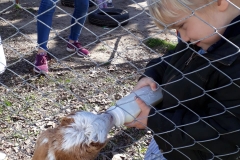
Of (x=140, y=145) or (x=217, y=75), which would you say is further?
(x=140, y=145)

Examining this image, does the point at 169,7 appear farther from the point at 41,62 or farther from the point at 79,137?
the point at 41,62

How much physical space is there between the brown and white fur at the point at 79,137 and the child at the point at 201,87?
0.18 metres

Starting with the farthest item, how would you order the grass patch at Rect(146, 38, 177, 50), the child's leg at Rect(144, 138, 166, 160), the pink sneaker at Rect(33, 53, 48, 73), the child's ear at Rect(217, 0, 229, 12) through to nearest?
the grass patch at Rect(146, 38, 177, 50) → the pink sneaker at Rect(33, 53, 48, 73) → the child's leg at Rect(144, 138, 166, 160) → the child's ear at Rect(217, 0, 229, 12)

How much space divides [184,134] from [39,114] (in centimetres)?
166

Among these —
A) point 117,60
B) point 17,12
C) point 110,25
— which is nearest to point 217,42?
point 117,60

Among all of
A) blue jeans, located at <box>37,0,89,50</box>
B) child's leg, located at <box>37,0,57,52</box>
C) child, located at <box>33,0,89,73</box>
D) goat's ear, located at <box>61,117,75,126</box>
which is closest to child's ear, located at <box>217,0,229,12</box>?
goat's ear, located at <box>61,117,75,126</box>

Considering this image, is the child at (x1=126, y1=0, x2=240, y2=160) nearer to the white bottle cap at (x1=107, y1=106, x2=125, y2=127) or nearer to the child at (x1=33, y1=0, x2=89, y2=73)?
the white bottle cap at (x1=107, y1=106, x2=125, y2=127)

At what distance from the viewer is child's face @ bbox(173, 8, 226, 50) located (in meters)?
1.35

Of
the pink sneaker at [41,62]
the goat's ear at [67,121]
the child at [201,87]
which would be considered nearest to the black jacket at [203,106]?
the child at [201,87]

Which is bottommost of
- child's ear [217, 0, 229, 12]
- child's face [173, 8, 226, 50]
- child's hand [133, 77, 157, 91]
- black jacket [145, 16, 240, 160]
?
child's hand [133, 77, 157, 91]

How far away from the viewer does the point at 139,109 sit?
1617mm

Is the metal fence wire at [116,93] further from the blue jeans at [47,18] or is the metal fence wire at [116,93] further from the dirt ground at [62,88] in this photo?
the blue jeans at [47,18]

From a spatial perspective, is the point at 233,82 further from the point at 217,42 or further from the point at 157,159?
the point at 157,159

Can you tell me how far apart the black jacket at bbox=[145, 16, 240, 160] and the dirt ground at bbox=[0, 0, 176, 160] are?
0.25 metres
